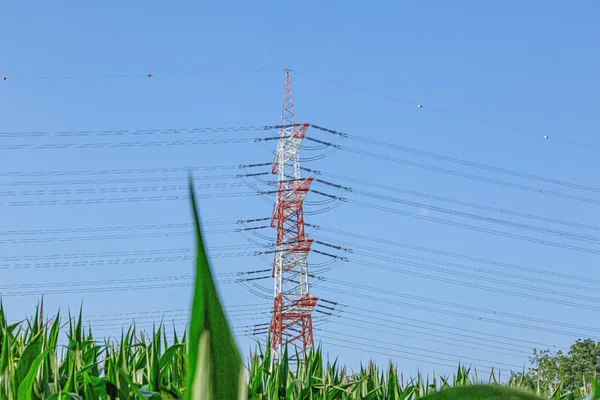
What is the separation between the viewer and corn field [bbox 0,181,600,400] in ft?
1.02

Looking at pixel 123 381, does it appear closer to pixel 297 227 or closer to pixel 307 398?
pixel 307 398

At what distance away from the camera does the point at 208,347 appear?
31 cm

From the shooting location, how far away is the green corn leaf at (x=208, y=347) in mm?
301

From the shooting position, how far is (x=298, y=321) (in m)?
31.8

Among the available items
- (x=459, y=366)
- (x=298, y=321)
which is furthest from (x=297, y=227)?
(x=459, y=366)

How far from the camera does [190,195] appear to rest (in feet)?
1.07

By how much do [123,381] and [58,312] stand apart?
116 centimetres

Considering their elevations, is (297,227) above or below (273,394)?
below

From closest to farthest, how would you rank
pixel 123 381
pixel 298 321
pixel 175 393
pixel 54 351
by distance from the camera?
pixel 175 393, pixel 123 381, pixel 54 351, pixel 298 321

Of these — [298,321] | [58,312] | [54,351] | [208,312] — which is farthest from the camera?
[298,321]

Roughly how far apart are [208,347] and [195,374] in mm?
23

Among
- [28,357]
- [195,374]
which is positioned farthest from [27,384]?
[195,374]

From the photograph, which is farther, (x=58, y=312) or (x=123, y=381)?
(x=58, y=312)

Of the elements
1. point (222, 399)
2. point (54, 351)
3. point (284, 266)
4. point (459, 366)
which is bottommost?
point (284, 266)
